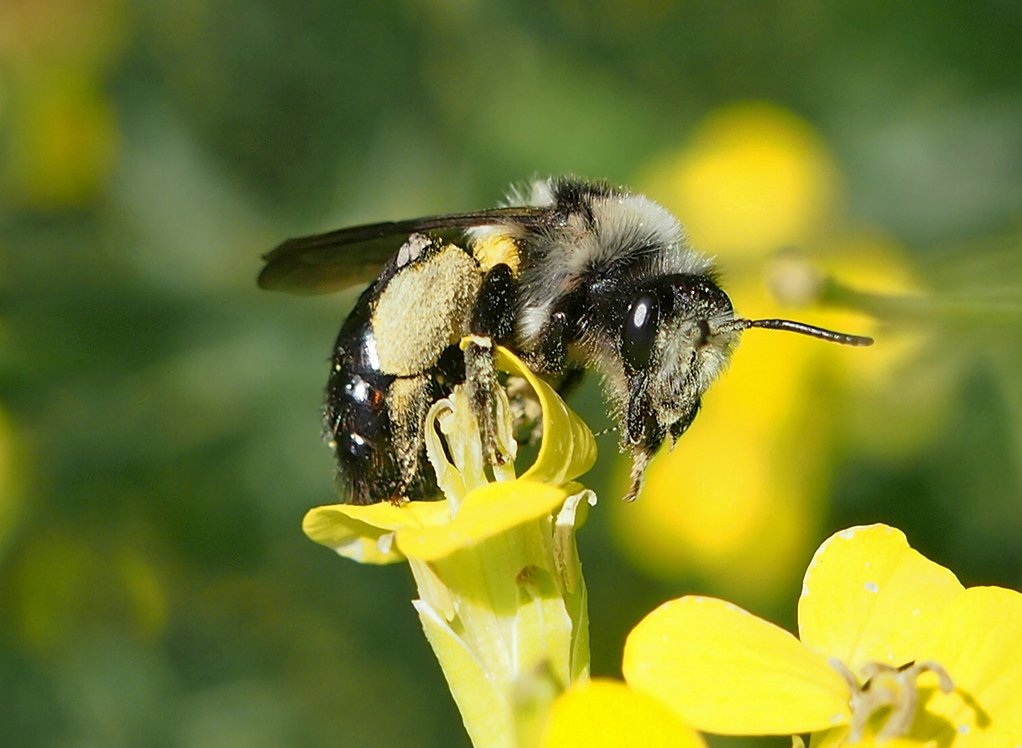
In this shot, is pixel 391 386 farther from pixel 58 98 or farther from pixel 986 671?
pixel 58 98

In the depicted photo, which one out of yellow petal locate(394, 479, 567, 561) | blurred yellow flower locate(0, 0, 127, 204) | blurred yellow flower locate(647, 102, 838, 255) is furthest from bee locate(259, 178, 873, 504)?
blurred yellow flower locate(0, 0, 127, 204)

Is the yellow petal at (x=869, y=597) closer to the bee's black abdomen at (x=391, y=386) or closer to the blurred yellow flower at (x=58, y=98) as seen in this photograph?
the bee's black abdomen at (x=391, y=386)

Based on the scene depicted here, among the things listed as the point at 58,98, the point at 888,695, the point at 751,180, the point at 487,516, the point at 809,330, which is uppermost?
the point at 58,98

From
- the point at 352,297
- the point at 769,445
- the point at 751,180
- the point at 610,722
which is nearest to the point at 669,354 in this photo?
the point at 610,722

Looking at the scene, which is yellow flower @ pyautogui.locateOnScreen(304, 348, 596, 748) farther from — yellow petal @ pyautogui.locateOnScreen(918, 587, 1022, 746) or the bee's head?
yellow petal @ pyautogui.locateOnScreen(918, 587, 1022, 746)

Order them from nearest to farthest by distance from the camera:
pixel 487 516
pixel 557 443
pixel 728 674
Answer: pixel 728 674 → pixel 487 516 → pixel 557 443

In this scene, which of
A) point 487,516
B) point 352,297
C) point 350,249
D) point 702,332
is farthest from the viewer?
point 352,297

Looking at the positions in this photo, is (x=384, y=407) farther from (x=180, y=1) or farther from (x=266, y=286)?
(x=180, y=1)
